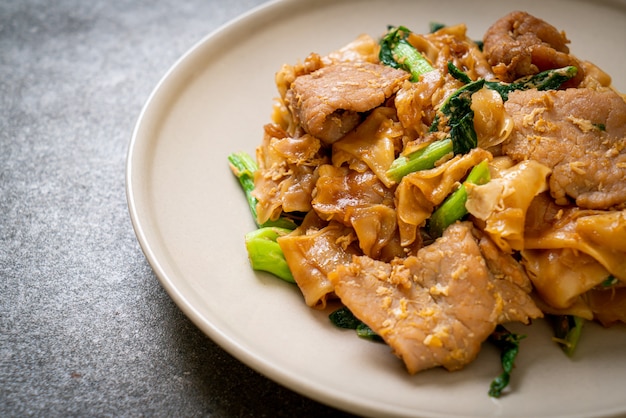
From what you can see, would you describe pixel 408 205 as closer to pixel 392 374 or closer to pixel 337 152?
pixel 337 152

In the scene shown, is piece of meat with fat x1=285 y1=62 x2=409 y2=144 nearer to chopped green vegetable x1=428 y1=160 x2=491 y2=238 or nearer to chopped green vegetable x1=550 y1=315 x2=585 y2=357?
chopped green vegetable x1=428 y1=160 x2=491 y2=238

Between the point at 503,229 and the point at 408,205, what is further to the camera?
the point at 408,205

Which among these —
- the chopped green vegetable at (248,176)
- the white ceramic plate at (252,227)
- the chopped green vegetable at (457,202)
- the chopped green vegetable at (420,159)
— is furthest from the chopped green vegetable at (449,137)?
the white ceramic plate at (252,227)

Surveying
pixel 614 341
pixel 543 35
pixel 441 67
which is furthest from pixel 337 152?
pixel 614 341

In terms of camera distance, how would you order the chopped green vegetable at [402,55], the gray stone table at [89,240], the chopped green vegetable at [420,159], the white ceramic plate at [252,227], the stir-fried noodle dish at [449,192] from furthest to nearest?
the chopped green vegetable at [402,55], the chopped green vegetable at [420,159], the gray stone table at [89,240], the stir-fried noodle dish at [449,192], the white ceramic plate at [252,227]

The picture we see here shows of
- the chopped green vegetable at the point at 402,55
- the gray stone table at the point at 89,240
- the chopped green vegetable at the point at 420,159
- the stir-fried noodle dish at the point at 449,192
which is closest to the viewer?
the stir-fried noodle dish at the point at 449,192

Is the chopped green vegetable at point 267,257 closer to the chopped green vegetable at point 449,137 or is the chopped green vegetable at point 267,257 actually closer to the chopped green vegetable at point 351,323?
the chopped green vegetable at point 351,323
